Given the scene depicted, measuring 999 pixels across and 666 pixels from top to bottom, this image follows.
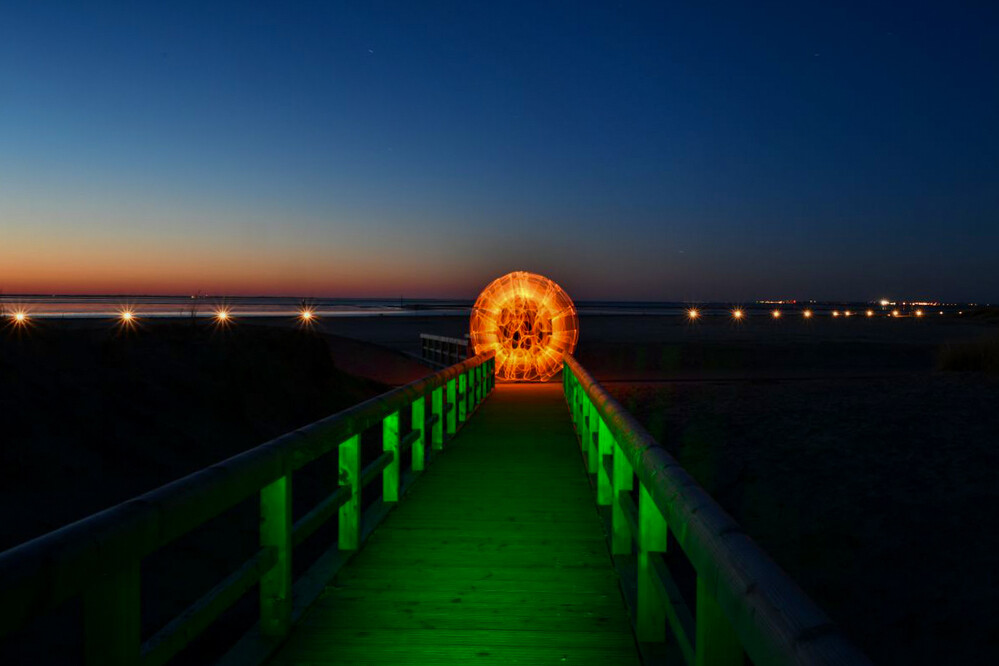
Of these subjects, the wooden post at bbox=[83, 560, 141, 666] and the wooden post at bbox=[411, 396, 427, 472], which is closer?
the wooden post at bbox=[83, 560, 141, 666]

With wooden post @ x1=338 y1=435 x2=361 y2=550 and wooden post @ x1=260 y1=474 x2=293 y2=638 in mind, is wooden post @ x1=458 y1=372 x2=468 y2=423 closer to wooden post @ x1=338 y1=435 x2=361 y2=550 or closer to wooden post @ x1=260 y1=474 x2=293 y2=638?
wooden post @ x1=338 y1=435 x2=361 y2=550

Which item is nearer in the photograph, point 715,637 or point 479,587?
point 715,637

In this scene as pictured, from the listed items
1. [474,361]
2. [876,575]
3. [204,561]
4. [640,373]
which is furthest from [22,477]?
[640,373]

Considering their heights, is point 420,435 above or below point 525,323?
below

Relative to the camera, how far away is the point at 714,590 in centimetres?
180

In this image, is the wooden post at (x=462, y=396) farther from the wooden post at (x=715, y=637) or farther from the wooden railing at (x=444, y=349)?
the wooden railing at (x=444, y=349)

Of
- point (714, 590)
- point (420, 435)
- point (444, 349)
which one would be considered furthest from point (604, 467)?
point (444, 349)

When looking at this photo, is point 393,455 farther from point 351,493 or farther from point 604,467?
point 604,467

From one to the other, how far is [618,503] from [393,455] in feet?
6.32

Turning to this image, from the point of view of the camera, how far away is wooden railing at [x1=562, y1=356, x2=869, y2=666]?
137 centimetres

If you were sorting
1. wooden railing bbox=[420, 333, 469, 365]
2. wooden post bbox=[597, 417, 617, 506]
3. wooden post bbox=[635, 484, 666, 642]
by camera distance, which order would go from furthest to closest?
wooden railing bbox=[420, 333, 469, 365], wooden post bbox=[597, 417, 617, 506], wooden post bbox=[635, 484, 666, 642]

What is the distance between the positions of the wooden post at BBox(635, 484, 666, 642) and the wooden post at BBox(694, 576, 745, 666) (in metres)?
0.86

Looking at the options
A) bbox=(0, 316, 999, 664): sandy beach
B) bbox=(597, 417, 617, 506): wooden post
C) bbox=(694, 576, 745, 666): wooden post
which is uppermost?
bbox=(694, 576, 745, 666): wooden post

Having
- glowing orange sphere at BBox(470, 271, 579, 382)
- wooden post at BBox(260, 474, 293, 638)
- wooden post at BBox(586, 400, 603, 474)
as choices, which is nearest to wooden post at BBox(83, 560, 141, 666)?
wooden post at BBox(260, 474, 293, 638)
